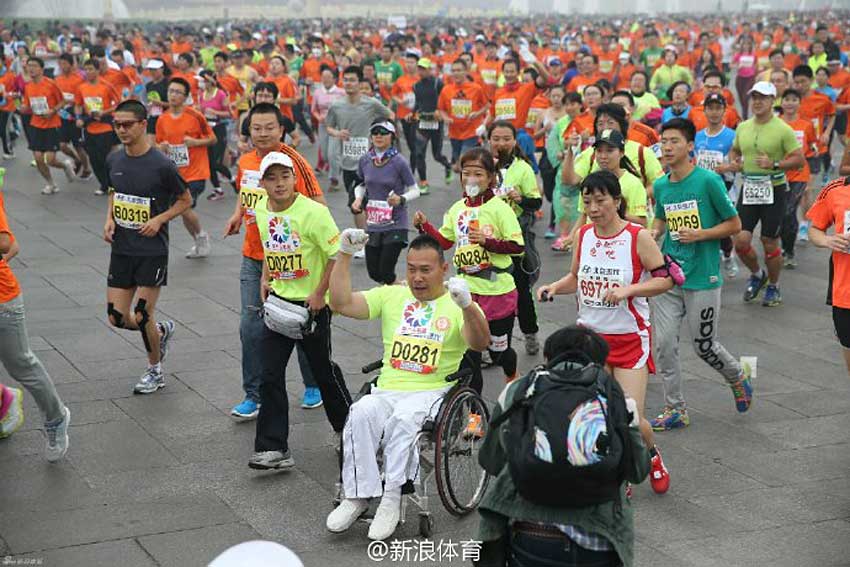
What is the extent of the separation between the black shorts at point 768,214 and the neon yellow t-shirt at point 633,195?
285 cm

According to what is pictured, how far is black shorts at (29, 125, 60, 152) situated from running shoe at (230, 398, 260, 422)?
1019 cm

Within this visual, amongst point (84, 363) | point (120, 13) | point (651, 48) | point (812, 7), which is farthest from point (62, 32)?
point (812, 7)

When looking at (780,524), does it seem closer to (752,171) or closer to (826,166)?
(752,171)

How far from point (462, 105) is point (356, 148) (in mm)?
2611

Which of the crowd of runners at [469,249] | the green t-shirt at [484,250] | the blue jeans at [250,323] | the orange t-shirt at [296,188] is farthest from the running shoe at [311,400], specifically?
the green t-shirt at [484,250]

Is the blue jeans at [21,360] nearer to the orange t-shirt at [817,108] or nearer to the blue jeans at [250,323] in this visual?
the blue jeans at [250,323]

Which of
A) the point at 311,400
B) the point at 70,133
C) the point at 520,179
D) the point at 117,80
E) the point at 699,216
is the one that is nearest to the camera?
the point at 699,216

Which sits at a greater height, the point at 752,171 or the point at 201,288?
the point at 752,171

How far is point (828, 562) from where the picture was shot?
5711 millimetres

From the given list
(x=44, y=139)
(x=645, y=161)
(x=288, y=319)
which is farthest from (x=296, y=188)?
(x=44, y=139)

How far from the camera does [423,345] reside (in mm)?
6289

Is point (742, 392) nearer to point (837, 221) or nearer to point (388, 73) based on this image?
point (837, 221)

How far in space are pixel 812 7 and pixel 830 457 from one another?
85500 mm

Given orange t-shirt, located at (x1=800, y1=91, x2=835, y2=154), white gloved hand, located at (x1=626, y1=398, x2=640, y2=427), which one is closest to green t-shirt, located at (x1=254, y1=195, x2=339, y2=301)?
white gloved hand, located at (x1=626, y1=398, x2=640, y2=427)
